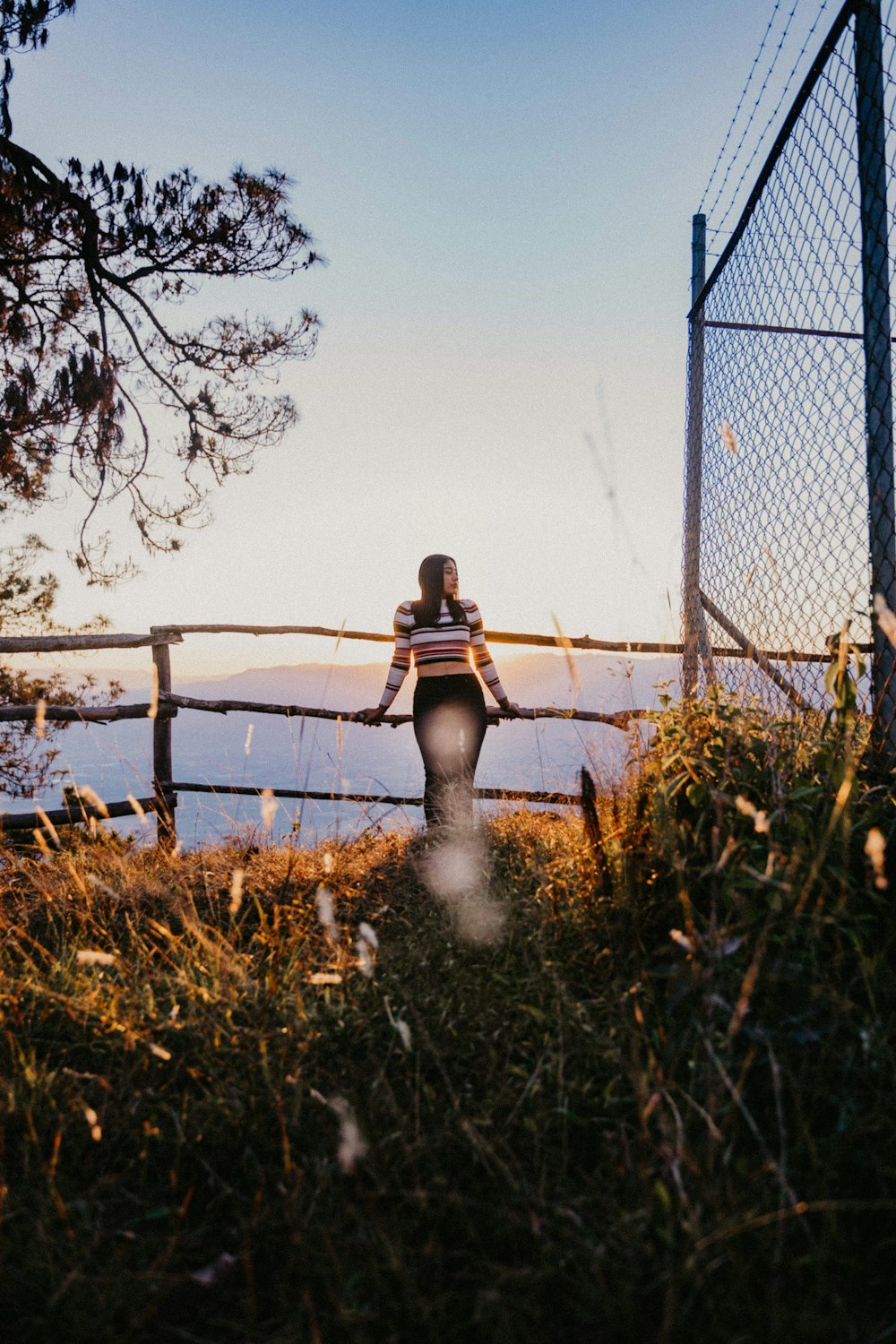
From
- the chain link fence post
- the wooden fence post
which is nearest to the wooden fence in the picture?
the wooden fence post

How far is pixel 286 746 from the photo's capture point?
150 inches

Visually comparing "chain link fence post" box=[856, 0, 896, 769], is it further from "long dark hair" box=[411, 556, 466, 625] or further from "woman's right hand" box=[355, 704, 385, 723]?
"woman's right hand" box=[355, 704, 385, 723]

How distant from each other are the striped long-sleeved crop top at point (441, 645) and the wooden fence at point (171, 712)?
0.30 m

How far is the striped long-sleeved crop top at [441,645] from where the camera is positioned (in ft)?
14.4

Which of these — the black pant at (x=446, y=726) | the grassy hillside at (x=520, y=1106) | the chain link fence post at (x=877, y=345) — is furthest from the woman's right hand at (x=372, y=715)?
the chain link fence post at (x=877, y=345)

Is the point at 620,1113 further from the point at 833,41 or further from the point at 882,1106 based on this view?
the point at 833,41

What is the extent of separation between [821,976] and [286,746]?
2.62 meters

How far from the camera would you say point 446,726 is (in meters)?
4.40

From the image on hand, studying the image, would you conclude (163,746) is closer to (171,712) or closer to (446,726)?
(171,712)

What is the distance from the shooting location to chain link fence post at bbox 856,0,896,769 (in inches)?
99.9

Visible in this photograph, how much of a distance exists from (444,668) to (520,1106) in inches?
113

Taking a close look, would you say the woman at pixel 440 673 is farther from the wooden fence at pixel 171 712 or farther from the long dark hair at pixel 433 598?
the wooden fence at pixel 171 712

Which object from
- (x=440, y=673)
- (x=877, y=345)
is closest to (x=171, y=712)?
(x=440, y=673)

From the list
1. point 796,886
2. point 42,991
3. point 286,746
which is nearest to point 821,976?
point 796,886
